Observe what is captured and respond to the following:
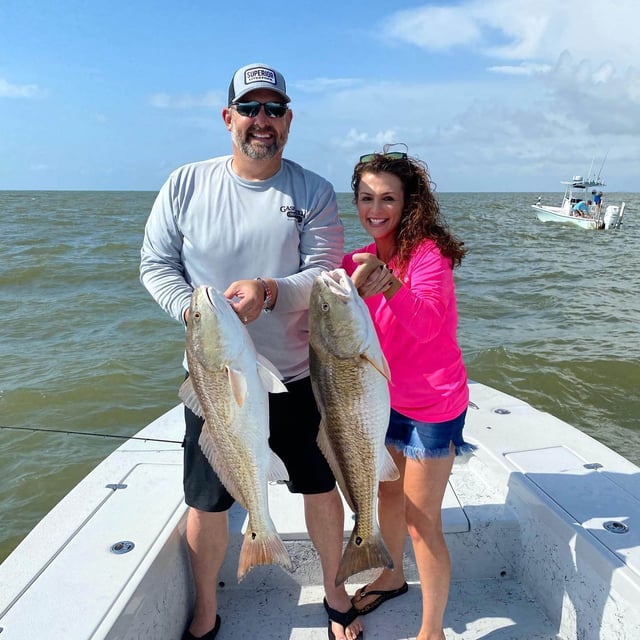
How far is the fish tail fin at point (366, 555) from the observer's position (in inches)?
102

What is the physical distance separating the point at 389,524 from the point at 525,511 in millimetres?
832

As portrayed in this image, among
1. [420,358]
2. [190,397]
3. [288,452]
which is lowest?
[288,452]

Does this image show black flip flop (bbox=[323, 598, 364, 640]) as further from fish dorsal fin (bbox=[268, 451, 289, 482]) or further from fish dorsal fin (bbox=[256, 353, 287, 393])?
fish dorsal fin (bbox=[256, 353, 287, 393])

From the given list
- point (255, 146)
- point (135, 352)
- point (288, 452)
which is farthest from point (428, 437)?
point (135, 352)

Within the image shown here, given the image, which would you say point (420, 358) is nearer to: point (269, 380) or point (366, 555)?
point (269, 380)

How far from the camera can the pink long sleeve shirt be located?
261 centimetres

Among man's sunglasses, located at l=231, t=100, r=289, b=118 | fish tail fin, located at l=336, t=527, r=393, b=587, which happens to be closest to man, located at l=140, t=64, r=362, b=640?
Answer: man's sunglasses, located at l=231, t=100, r=289, b=118

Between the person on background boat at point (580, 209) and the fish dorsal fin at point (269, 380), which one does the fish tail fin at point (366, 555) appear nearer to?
the fish dorsal fin at point (269, 380)

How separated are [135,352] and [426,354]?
8.65m

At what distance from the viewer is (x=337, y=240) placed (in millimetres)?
2842

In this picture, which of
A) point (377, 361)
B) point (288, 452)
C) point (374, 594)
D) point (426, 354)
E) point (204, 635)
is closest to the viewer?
point (377, 361)

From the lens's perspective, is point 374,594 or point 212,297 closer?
point 212,297

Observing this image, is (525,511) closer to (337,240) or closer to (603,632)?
(603,632)

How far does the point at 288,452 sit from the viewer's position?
2.93 m
